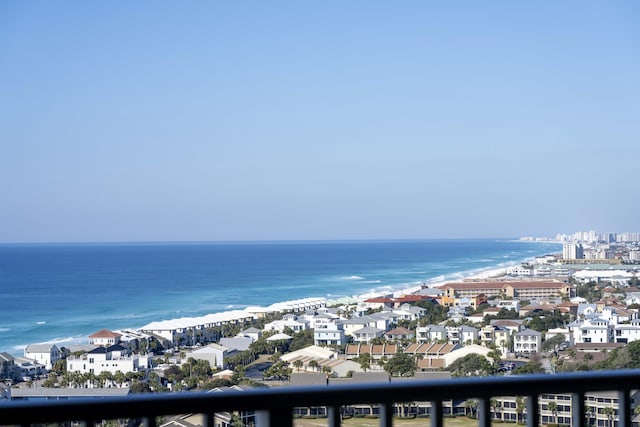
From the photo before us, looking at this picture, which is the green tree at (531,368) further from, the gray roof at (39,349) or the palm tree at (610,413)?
the palm tree at (610,413)

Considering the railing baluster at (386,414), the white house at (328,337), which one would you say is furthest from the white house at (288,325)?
the railing baluster at (386,414)

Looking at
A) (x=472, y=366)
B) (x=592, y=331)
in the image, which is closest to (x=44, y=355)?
(x=472, y=366)

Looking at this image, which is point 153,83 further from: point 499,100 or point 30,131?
point 30,131

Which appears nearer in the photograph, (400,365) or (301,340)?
(400,365)

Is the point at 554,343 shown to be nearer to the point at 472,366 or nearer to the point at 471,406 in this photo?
the point at 472,366

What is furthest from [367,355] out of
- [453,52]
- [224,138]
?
[224,138]

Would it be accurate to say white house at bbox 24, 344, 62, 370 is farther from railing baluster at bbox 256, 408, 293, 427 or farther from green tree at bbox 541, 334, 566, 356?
railing baluster at bbox 256, 408, 293, 427

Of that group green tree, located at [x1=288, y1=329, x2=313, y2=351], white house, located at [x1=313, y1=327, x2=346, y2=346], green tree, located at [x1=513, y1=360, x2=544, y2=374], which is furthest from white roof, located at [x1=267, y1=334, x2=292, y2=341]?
green tree, located at [x1=513, y1=360, x2=544, y2=374]
